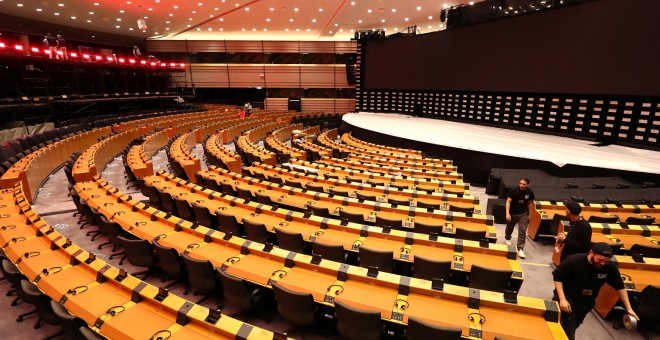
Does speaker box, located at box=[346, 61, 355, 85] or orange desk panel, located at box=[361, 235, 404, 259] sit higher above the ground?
speaker box, located at box=[346, 61, 355, 85]

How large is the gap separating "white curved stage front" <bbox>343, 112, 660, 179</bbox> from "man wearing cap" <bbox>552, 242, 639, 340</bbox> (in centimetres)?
840

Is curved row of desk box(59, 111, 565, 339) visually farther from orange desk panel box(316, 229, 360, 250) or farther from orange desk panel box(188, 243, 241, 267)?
orange desk panel box(316, 229, 360, 250)

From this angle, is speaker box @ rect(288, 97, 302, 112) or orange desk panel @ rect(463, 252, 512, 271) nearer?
orange desk panel @ rect(463, 252, 512, 271)

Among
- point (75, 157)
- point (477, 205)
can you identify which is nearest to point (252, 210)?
point (477, 205)

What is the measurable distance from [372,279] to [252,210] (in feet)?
12.1

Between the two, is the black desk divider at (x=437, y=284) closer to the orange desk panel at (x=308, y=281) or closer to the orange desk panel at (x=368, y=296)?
the orange desk panel at (x=368, y=296)

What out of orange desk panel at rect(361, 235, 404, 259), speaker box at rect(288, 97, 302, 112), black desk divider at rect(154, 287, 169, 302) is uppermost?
speaker box at rect(288, 97, 302, 112)

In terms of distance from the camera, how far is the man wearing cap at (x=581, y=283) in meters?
3.57

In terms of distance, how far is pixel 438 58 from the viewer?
21.5 m

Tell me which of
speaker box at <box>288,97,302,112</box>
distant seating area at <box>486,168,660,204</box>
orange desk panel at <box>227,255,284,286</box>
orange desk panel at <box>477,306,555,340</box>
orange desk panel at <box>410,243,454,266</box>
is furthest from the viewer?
speaker box at <box>288,97,302,112</box>

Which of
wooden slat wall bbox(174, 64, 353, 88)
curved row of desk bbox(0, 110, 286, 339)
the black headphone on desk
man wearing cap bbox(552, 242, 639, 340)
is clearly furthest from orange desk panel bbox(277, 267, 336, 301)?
wooden slat wall bbox(174, 64, 353, 88)

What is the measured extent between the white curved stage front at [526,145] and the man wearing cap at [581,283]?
840cm

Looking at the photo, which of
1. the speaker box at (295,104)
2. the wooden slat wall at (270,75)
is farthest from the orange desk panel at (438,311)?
the speaker box at (295,104)

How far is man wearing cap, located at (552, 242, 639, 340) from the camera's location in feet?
11.7
